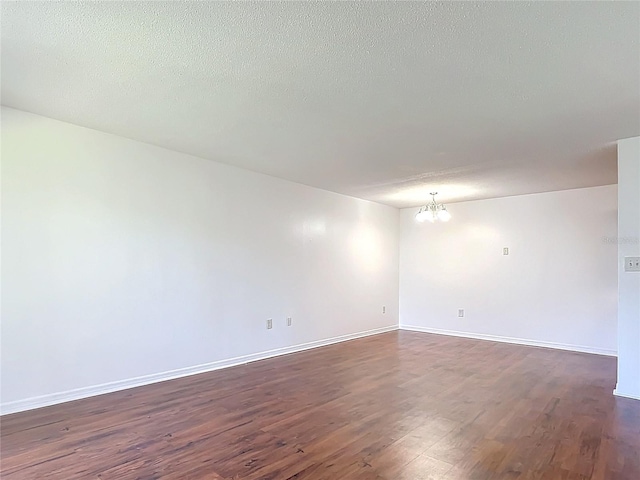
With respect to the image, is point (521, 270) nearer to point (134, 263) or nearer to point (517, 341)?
point (517, 341)

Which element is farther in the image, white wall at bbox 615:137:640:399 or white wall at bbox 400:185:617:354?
white wall at bbox 400:185:617:354

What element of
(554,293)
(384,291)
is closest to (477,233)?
(554,293)

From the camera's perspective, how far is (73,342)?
3.12m

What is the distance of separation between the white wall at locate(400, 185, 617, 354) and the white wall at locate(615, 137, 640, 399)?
205 cm

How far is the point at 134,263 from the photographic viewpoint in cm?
353

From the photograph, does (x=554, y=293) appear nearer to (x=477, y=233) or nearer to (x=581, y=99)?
(x=477, y=233)

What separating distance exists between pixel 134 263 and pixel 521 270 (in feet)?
17.6

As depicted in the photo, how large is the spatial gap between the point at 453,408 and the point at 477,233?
152 inches

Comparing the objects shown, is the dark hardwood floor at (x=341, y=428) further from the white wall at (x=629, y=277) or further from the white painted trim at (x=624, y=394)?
the white wall at (x=629, y=277)

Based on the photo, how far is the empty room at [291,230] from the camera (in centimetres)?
196

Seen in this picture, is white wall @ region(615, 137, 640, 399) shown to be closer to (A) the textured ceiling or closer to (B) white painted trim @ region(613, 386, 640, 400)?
(B) white painted trim @ region(613, 386, 640, 400)

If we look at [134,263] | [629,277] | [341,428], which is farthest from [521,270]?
[134,263]

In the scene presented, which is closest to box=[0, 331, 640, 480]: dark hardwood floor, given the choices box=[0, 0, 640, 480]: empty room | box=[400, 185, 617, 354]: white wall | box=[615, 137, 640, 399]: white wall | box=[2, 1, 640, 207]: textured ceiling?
box=[0, 0, 640, 480]: empty room

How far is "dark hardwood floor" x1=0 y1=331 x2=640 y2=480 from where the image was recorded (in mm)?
2090
